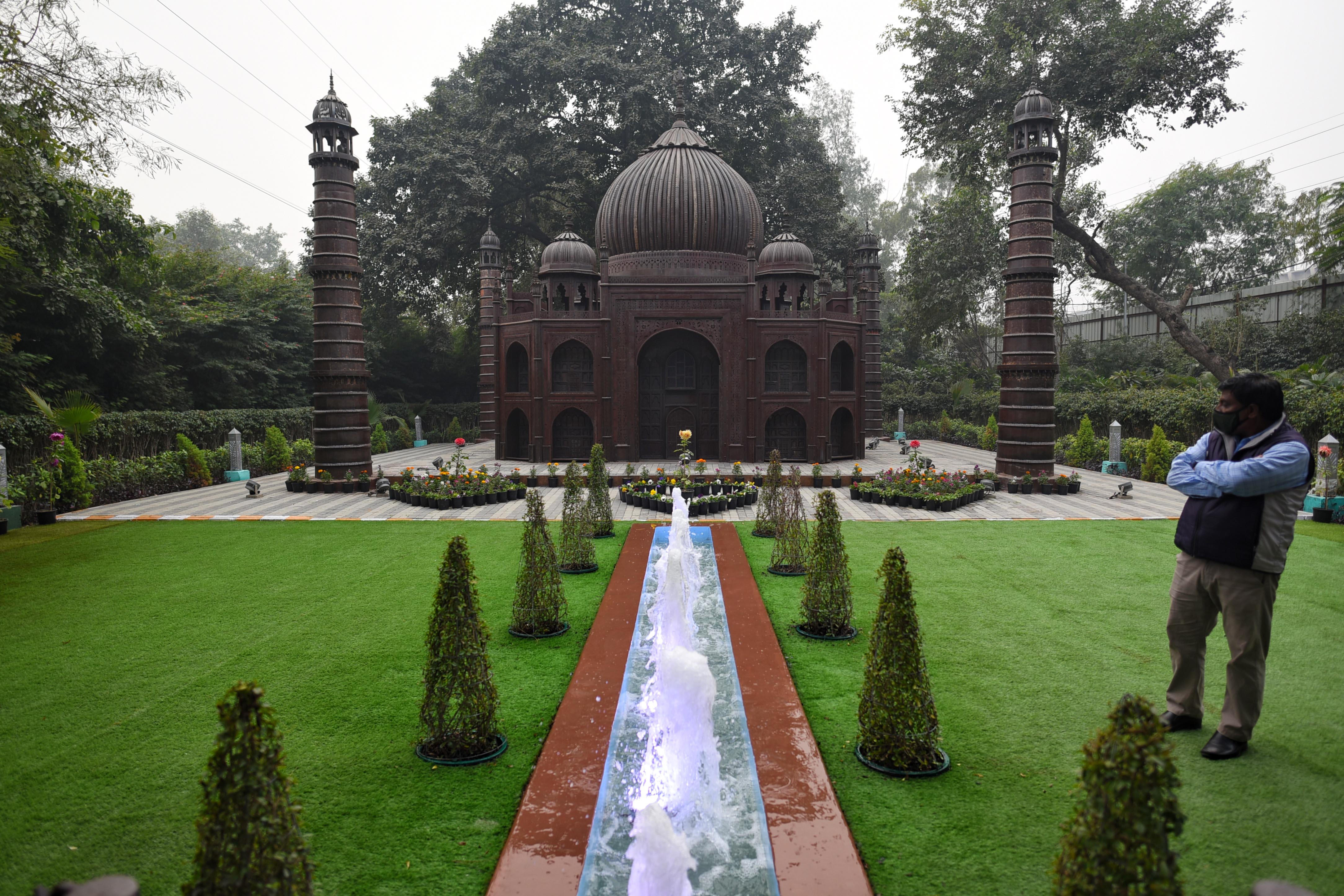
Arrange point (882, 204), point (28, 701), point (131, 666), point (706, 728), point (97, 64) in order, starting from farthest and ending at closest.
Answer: point (882, 204) → point (97, 64) → point (131, 666) → point (28, 701) → point (706, 728)

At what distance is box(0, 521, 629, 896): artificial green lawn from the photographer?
4.09 m

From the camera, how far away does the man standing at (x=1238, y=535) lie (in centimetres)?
466

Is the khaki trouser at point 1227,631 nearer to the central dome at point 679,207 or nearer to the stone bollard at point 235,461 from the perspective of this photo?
the central dome at point 679,207

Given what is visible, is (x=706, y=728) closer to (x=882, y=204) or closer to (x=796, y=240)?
(x=796, y=240)

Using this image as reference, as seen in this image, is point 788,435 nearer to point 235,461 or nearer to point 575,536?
point 575,536

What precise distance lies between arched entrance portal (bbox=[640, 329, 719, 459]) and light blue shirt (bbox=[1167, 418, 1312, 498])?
1815 centimetres

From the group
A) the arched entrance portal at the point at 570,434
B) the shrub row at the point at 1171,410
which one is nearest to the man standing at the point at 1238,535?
the shrub row at the point at 1171,410

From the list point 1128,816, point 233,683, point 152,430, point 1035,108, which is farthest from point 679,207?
point 1128,816

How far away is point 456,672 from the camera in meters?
5.02

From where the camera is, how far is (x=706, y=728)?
17.0 ft

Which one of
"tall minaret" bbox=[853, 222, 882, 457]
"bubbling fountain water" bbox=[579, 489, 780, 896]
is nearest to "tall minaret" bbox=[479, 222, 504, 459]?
"tall minaret" bbox=[853, 222, 882, 457]

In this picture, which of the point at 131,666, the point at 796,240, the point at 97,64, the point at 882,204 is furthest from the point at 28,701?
→ the point at 882,204

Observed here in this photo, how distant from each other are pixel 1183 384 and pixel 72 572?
2781 centimetres

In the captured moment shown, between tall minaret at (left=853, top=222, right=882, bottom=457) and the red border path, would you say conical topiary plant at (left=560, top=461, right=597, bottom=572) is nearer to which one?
the red border path
